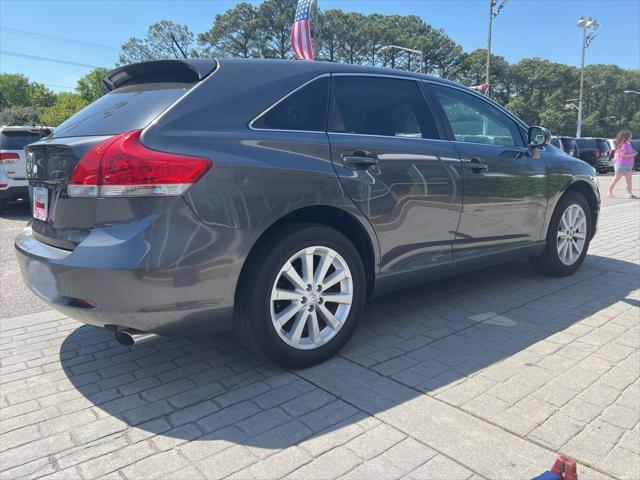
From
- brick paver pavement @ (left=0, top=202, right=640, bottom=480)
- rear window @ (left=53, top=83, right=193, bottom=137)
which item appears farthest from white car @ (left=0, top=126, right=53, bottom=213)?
rear window @ (left=53, top=83, right=193, bottom=137)

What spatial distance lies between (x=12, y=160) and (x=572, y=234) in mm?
9691

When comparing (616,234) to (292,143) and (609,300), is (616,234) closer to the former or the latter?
(609,300)

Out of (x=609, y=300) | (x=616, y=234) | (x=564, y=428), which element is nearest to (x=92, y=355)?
(x=564, y=428)

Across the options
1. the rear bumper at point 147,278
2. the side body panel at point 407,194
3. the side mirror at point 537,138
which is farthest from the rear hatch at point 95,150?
the side mirror at point 537,138

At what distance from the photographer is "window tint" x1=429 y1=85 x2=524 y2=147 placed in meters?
3.84

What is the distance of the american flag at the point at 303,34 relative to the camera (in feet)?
40.7

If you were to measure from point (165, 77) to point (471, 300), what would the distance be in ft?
9.62

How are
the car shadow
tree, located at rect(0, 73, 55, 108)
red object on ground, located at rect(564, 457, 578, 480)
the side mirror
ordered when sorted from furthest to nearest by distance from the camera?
1. tree, located at rect(0, 73, 55, 108)
2. the side mirror
3. the car shadow
4. red object on ground, located at rect(564, 457, 578, 480)

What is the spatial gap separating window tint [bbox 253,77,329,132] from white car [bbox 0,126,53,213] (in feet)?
27.4

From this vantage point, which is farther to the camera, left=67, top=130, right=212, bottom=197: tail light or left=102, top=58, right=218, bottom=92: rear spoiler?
left=102, top=58, right=218, bottom=92: rear spoiler

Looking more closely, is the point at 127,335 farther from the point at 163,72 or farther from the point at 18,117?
the point at 18,117

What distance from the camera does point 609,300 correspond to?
428cm

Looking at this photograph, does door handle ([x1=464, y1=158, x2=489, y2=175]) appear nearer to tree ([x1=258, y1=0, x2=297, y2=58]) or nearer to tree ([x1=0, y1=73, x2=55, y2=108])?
tree ([x1=258, y1=0, x2=297, y2=58])

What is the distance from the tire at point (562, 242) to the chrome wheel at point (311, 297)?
261 centimetres
